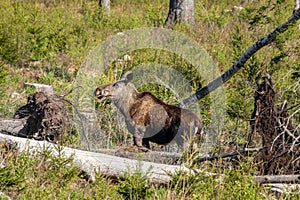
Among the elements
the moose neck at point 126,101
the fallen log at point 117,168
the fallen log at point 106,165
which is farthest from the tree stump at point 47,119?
the fallen log at point 117,168

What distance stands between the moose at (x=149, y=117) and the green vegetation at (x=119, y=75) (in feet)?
1.77

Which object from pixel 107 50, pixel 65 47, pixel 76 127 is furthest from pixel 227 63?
pixel 76 127

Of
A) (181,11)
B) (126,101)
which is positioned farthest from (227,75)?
(181,11)

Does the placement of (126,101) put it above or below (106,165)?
above

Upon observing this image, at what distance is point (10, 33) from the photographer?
13.7 m

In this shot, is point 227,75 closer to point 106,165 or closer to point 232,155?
point 232,155

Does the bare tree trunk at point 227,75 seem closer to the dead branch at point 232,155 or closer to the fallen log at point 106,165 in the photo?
the dead branch at point 232,155

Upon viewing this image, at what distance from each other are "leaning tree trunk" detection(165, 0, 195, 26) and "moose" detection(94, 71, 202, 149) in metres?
8.76

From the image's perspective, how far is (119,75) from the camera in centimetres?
1108

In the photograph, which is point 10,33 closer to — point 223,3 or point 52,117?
point 52,117

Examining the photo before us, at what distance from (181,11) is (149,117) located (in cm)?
928

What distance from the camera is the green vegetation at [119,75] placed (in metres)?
5.63

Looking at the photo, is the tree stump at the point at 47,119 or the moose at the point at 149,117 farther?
the moose at the point at 149,117

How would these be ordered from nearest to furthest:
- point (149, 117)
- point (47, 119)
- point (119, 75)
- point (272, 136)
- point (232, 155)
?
point (272, 136)
point (232, 155)
point (47, 119)
point (149, 117)
point (119, 75)
